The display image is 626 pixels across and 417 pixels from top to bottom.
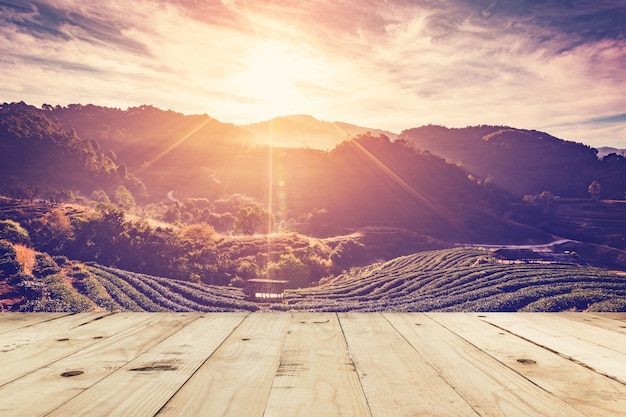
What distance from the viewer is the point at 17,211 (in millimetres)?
18422

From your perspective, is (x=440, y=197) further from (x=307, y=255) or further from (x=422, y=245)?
(x=307, y=255)

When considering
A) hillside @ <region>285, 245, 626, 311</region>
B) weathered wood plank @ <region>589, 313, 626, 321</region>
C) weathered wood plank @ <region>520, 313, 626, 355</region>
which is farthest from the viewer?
hillside @ <region>285, 245, 626, 311</region>

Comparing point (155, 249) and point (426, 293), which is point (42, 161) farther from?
point (426, 293)

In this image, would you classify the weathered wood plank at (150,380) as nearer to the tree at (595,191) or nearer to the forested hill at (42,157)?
the forested hill at (42,157)

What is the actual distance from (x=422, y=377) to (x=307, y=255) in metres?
21.5

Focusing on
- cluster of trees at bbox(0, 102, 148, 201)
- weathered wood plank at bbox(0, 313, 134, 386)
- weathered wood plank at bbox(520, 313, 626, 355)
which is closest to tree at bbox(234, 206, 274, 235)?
cluster of trees at bbox(0, 102, 148, 201)

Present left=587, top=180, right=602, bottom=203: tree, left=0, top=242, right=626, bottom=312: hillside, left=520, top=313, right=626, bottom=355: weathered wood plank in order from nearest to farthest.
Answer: left=520, top=313, right=626, bottom=355: weathered wood plank, left=0, top=242, right=626, bottom=312: hillside, left=587, top=180, right=602, bottom=203: tree

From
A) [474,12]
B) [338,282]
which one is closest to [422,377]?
[474,12]

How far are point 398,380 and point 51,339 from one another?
1700 millimetres

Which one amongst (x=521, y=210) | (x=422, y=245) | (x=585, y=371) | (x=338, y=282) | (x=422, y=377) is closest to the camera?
(x=422, y=377)

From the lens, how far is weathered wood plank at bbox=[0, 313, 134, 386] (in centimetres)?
158

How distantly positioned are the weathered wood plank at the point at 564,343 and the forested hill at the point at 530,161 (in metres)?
44.6

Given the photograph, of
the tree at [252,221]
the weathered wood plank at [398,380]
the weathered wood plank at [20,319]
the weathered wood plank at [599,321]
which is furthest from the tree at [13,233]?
the weathered wood plank at [599,321]

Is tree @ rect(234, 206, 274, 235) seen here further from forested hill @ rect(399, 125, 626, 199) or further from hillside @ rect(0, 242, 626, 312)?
forested hill @ rect(399, 125, 626, 199)
